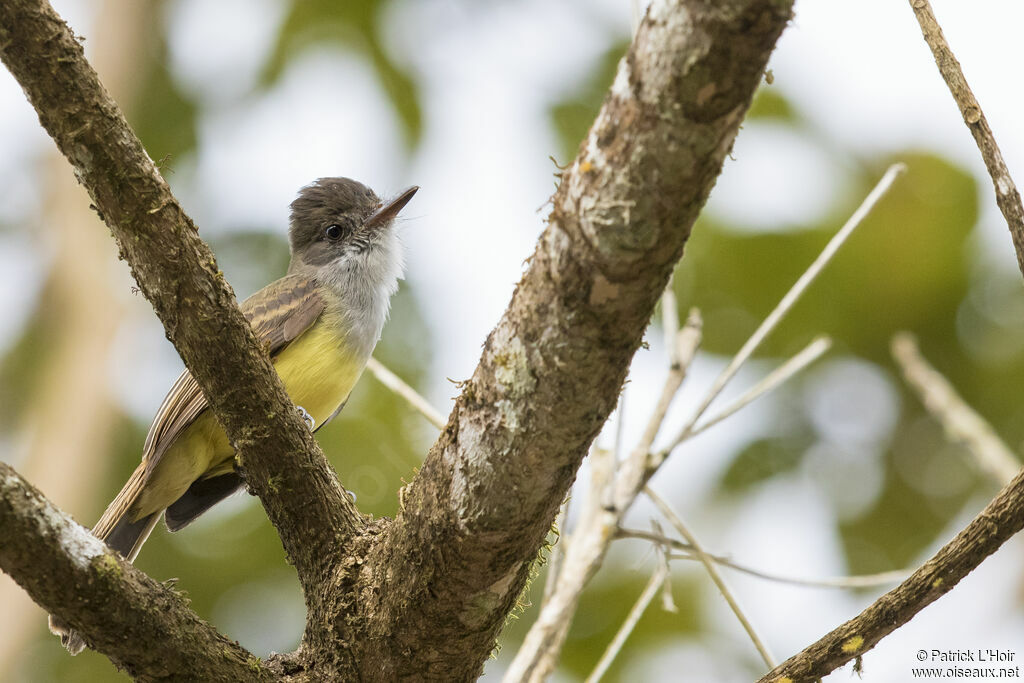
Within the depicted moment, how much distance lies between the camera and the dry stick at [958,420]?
493 centimetres

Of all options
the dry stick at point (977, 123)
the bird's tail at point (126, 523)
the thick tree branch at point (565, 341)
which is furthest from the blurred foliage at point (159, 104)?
the dry stick at point (977, 123)

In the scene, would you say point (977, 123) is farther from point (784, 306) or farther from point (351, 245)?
point (351, 245)

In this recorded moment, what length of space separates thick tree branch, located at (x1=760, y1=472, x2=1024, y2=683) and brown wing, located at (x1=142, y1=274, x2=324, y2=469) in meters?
2.46

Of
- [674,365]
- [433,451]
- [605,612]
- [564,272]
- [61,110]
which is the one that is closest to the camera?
[564,272]

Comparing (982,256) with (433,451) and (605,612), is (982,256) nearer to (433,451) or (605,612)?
(605,612)

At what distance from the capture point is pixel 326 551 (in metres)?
3.13

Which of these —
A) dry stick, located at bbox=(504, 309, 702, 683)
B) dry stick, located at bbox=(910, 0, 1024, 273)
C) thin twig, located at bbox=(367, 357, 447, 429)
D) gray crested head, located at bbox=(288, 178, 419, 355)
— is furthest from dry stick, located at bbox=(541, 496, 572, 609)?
dry stick, located at bbox=(910, 0, 1024, 273)

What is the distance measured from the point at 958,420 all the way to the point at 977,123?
329 centimetres

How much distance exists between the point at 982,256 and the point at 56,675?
6.98 m

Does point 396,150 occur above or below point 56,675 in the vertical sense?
above

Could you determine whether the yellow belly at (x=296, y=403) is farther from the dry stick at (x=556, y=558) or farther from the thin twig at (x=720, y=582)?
the thin twig at (x=720, y=582)

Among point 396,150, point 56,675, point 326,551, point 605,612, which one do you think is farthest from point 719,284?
point 56,675

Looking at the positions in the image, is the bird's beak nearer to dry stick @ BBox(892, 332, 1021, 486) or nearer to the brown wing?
the brown wing

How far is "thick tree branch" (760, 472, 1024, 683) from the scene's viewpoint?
229 centimetres
